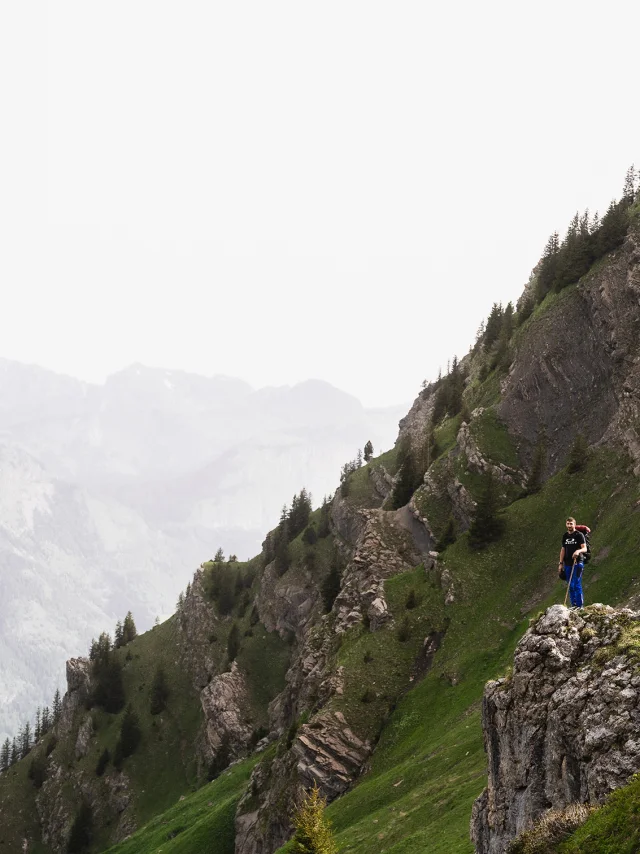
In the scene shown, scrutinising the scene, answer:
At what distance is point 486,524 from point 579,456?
14.9 m

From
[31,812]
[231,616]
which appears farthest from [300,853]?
[31,812]

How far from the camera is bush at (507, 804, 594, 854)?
15602 millimetres

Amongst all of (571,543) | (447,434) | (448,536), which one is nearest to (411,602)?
(448,536)

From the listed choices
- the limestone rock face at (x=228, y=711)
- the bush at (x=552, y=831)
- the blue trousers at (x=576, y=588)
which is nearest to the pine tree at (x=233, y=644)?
the limestone rock face at (x=228, y=711)

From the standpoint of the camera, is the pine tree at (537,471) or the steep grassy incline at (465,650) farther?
the pine tree at (537,471)

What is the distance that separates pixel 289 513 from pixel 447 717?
114999 millimetres

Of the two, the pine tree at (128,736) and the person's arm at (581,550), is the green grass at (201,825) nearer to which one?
the pine tree at (128,736)

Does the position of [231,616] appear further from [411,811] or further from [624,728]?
[624,728]

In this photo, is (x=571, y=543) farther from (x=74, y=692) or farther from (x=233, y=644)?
(x=74, y=692)

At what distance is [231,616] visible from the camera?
15312 cm

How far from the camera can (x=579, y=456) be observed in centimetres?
7431

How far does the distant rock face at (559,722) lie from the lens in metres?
17.9

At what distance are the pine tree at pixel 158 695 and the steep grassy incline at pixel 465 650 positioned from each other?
285ft

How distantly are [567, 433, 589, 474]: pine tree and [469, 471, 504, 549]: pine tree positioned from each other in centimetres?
1097
